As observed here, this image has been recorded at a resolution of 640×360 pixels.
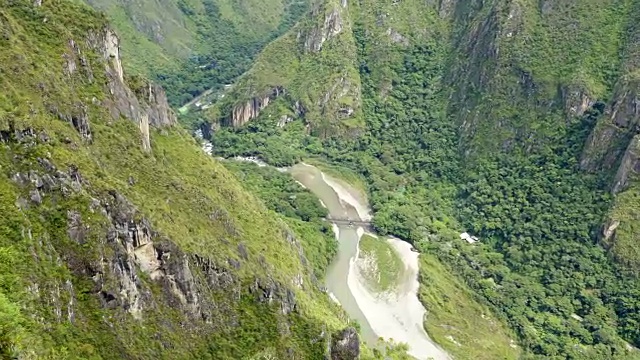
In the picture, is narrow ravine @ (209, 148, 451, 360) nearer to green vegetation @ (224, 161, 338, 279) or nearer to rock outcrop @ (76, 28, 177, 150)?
green vegetation @ (224, 161, 338, 279)

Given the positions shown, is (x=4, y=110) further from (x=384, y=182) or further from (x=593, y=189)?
(x=593, y=189)

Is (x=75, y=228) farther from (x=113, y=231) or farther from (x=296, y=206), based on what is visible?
(x=296, y=206)

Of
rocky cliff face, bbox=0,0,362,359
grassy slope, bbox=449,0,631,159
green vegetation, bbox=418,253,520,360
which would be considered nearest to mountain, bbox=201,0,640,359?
grassy slope, bbox=449,0,631,159

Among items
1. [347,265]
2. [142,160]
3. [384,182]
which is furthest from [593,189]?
[142,160]

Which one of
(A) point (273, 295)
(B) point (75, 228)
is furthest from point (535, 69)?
(B) point (75, 228)

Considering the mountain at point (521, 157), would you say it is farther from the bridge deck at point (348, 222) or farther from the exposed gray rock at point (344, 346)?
the exposed gray rock at point (344, 346)

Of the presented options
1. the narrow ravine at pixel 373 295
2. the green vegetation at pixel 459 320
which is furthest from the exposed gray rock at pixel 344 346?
the green vegetation at pixel 459 320

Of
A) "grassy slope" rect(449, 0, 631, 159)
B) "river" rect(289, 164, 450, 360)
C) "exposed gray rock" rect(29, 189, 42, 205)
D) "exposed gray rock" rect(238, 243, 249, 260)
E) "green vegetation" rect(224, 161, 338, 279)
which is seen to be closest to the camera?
"exposed gray rock" rect(29, 189, 42, 205)
